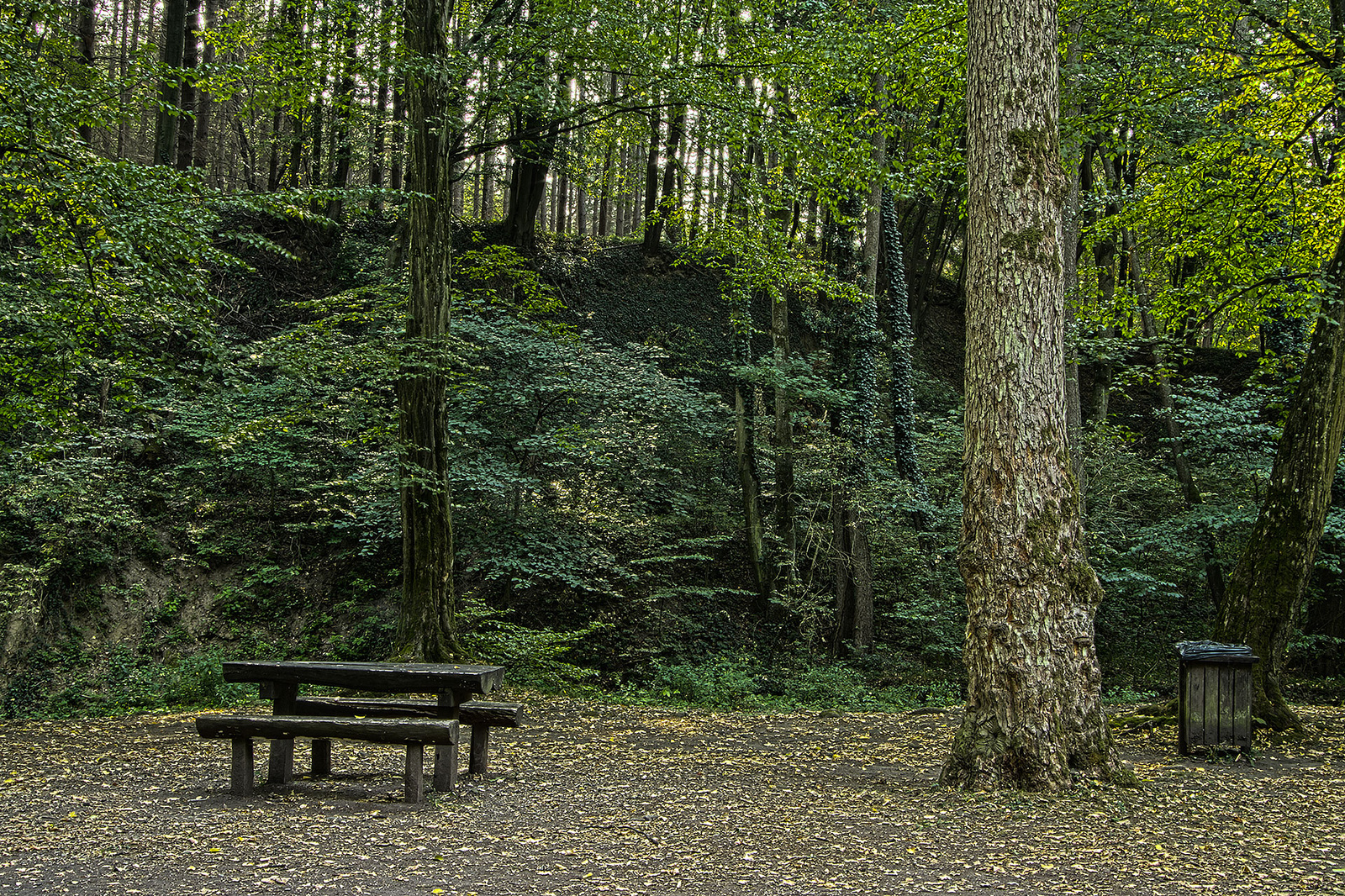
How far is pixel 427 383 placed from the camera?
9.16 meters

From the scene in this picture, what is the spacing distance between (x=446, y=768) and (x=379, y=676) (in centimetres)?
70

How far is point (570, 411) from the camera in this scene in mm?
12305

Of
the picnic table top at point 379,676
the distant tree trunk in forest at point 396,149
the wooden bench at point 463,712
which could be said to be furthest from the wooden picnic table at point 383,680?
the distant tree trunk in forest at point 396,149

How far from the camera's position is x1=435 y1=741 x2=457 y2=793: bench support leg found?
5223 mm

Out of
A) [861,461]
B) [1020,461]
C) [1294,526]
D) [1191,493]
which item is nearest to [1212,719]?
[1294,526]

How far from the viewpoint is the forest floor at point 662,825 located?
381cm

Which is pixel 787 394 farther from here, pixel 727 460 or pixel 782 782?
pixel 782 782

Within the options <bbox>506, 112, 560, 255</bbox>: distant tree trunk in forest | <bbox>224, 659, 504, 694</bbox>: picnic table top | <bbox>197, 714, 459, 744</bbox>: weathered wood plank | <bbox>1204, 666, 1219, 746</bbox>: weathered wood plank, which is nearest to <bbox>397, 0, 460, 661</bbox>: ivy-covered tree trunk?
<bbox>224, 659, 504, 694</bbox>: picnic table top

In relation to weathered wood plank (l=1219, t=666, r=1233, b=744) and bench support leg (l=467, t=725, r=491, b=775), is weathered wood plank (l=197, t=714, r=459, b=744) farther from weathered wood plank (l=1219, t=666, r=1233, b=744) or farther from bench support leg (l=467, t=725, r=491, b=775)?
weathered wood plank (l=1219, t=666, r=1233, b=744)

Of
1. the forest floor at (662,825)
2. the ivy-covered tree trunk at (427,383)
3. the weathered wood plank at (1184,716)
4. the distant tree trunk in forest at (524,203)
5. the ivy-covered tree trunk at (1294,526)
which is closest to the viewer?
the forest floor at (662,825)

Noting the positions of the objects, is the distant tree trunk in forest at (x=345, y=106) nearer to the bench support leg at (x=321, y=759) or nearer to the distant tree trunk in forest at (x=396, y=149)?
the distant tree trunk in forest at (x=396, y=149)

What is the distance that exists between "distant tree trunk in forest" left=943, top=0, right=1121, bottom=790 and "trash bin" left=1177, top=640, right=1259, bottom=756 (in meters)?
1.79

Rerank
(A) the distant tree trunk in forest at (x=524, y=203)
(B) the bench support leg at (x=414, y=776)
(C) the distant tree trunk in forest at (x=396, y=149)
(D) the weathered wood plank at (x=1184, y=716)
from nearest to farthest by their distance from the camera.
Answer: (B) the bench support leg at (x=414, y=776)
(D) the weathered wood plank at (x=1184, y=716)
(C) the distant tree trunk in forest at (x=396, y=149)
(A) the distant tree trunk in forest at (x=524, y=203)

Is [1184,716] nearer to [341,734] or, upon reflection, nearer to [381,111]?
[341,734]
